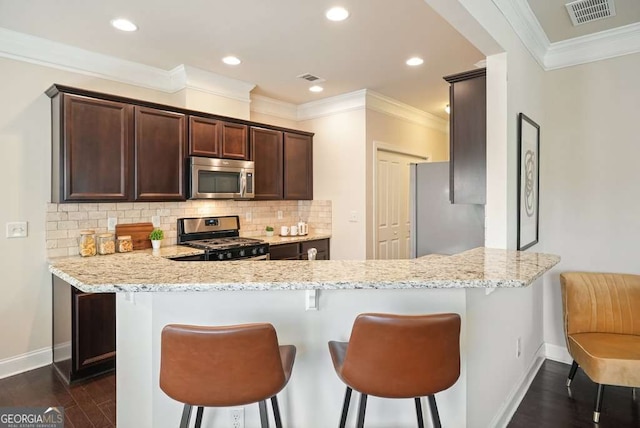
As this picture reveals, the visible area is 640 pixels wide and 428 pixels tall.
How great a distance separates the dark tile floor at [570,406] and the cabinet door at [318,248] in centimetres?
259

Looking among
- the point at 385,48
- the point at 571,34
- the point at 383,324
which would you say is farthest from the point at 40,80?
the point at 571,34

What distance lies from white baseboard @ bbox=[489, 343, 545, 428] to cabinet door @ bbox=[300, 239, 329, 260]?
2.49 m

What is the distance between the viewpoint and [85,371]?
9.20 feet

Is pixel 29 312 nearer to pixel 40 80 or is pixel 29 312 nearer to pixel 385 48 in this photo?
pixel 40 80

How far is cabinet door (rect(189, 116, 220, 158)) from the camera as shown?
3.62 metres

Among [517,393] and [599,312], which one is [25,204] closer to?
[517,393]

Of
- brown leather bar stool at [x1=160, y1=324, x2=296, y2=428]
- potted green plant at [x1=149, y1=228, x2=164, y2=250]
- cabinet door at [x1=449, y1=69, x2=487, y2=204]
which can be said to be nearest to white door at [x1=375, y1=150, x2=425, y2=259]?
cabinet door at [x1=449, y1=69, x2=487, y2=204]

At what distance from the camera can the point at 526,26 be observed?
2588mm

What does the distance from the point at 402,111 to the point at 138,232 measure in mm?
3637

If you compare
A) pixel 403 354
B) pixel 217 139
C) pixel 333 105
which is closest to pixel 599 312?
pixel 403 354

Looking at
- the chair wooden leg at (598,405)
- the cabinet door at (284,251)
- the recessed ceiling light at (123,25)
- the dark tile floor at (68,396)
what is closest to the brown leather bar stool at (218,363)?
the dark tile floor at (68,396)

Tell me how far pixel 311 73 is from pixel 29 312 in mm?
3334

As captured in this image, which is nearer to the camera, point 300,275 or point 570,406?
point 300,275

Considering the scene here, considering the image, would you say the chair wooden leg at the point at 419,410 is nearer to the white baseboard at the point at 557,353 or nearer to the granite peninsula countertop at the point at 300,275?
Answer: the granite peninsula countertop at the point at 300,275
